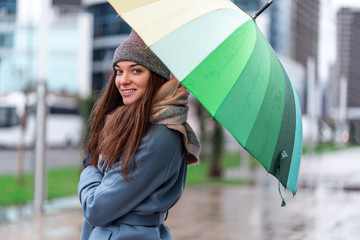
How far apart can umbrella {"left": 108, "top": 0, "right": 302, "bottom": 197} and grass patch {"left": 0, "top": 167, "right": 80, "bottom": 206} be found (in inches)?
351

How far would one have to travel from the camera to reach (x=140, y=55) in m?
2.16

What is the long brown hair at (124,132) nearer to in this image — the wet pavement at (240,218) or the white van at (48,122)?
the wet pavement at (240,218)

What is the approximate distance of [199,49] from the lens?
205 cm

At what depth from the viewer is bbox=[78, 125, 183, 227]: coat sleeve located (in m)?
2.03

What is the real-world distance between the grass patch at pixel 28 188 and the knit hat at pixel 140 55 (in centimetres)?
885

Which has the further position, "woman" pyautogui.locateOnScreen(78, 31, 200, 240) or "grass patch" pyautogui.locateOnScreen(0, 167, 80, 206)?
"grass patch" pyautogui.locateOnScreen(0, 167, 80, 206)

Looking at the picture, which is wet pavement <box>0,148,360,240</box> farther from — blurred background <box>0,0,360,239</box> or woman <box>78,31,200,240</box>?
woman <box>78,31,200,240</box>

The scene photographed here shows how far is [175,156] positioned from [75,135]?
124 ft

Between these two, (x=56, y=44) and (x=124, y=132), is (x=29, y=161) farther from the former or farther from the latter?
(x=56, y=44)

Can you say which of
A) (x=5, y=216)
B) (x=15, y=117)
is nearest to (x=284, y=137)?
(x=5, y=216)

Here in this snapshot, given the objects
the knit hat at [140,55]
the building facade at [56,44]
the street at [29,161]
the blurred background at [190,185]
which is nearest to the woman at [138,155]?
the knit hat at [140,55]

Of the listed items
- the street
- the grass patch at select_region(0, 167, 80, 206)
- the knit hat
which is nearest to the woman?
the knit hat

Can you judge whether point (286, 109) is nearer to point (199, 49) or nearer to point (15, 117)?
point (199, 49)

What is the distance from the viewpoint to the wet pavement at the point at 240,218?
7.83m
